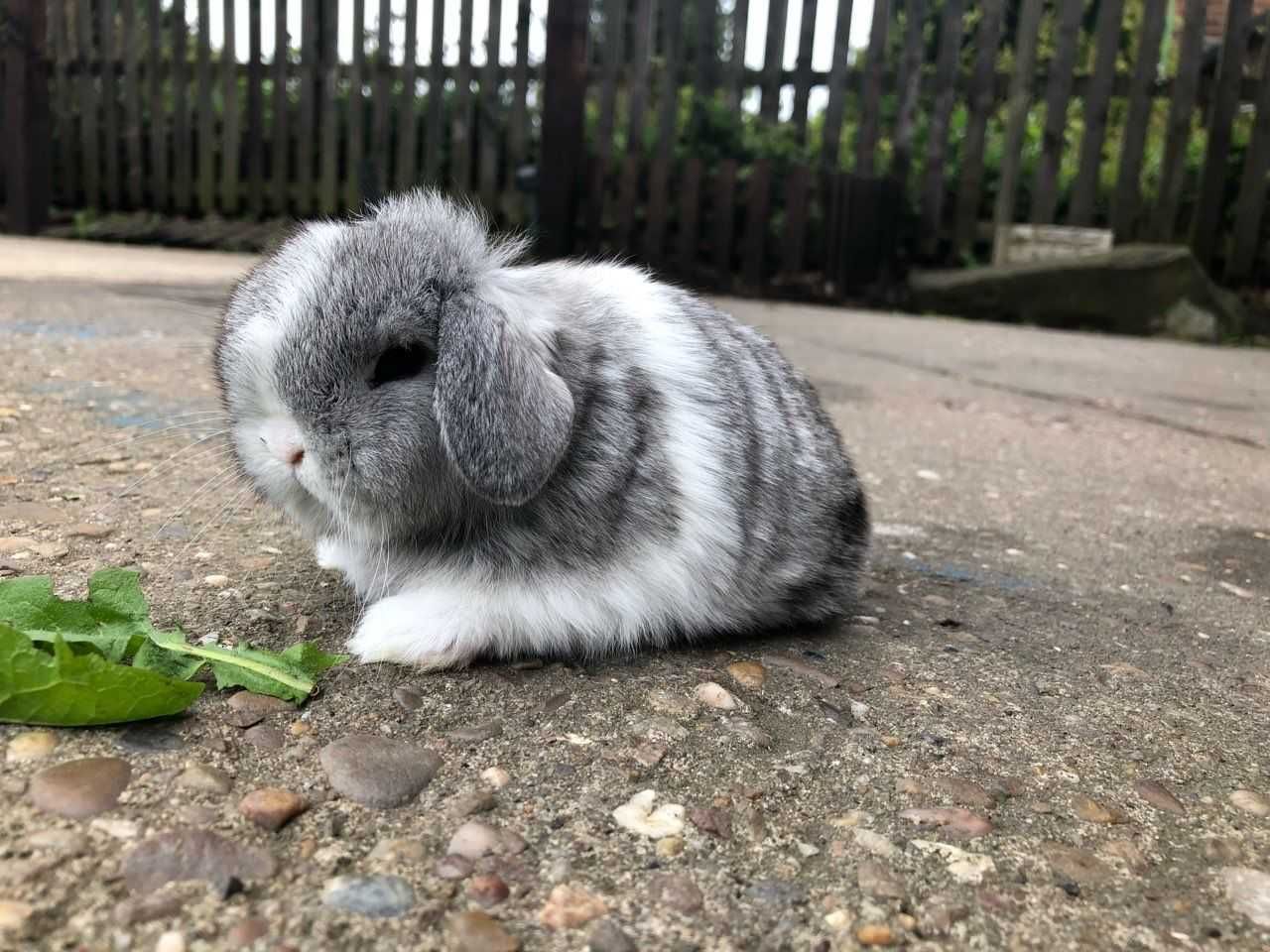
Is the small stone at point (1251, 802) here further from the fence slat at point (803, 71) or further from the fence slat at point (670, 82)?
the fence slat at point (803, 71)

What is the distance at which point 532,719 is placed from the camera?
1.52 metres

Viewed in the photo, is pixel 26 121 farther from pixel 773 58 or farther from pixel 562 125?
pixel 773 58

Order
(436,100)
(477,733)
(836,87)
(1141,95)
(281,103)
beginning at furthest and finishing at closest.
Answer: (281,103), (436,100), (836,87), (1141,95), (477,733)

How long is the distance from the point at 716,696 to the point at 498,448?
0.50 m

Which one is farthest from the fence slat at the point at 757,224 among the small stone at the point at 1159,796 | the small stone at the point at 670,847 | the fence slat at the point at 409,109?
the small stone at the point at 670,847

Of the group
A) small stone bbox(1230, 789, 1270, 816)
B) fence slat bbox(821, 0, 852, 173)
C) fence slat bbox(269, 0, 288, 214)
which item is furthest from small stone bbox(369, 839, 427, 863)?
fence slat bbox(269, 0, 288, 214)

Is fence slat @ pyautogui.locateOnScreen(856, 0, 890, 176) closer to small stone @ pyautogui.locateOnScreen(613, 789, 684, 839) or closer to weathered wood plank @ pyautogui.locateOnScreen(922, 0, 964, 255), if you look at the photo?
weathered wood plank @ pyautogui.locateOnScreen(922, 0, 964, 255)

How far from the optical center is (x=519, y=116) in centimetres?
824

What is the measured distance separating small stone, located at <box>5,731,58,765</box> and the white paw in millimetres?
448

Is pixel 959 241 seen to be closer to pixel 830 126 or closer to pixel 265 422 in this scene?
pixel 830 126

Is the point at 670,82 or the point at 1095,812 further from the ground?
the point at 670,82

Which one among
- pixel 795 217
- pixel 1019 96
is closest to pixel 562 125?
pixel 795 217

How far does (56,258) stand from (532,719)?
644cm

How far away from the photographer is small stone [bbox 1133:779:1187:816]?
4.68 feet
